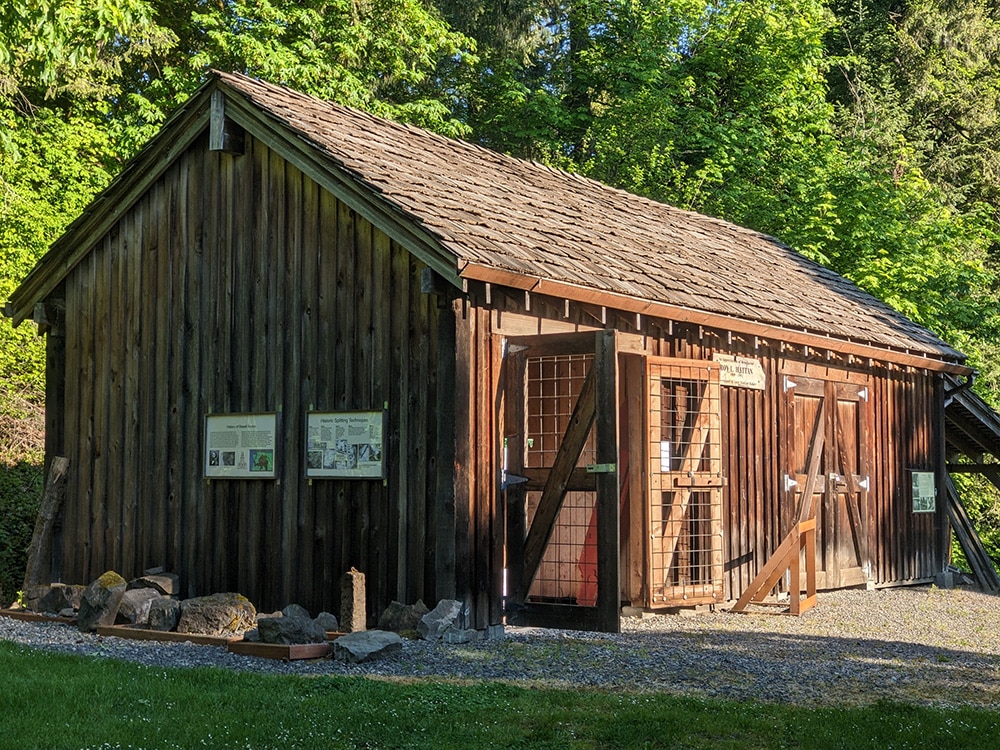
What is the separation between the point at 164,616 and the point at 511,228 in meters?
4.46

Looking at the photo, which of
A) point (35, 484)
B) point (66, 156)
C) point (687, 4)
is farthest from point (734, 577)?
point (687, 4)

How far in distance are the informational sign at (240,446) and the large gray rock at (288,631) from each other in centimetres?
214

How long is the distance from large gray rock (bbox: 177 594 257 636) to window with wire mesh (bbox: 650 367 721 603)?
3.82 metres

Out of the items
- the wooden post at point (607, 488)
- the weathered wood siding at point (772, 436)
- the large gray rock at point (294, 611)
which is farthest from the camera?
the weathered wood siding at point (772, 436)

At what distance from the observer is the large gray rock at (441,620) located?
9414mm

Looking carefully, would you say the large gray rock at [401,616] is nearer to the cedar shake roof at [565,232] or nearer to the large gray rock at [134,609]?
the large gray rock at [134,609]

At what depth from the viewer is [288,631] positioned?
29.7ft

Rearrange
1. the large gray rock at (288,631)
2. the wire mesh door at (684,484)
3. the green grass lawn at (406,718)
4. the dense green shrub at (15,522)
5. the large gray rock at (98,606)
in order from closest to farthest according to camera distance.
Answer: the green grass lawn at (406,718) < the large gray rock at (288,631) < the large gray rock at (98,606) < the wire mesh door at (684,484) < the dense green shrub at (15,522)

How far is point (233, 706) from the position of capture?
22.5 feet

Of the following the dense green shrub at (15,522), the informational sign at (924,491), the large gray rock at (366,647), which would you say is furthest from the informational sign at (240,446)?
the informational sign at (924,491)

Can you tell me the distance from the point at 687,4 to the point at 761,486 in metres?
19.3

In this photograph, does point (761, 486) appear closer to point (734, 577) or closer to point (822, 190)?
point (734, 577)

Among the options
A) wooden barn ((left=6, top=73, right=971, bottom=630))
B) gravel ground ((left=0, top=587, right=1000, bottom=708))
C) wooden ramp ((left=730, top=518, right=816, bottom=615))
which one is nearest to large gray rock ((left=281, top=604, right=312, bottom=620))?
wooden barn ((left=6, top=73, right=971, bottom=630))

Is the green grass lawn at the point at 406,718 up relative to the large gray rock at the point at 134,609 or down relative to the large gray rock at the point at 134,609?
down
